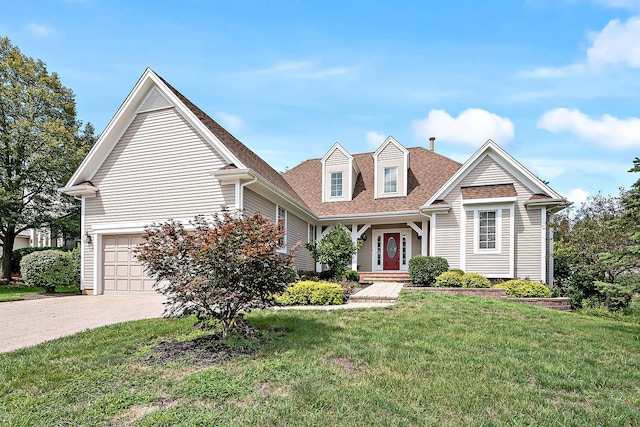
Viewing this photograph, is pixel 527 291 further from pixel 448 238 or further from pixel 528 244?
pixel 448 238

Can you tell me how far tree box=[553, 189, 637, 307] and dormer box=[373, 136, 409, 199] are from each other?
648 cm

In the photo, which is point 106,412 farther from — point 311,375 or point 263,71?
point 263,71

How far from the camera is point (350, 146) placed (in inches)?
728

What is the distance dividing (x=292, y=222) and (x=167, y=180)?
529 cm

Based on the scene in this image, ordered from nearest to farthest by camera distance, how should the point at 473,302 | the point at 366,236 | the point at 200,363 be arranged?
the point at 200,363 < the point at 473,302 < the point at 366,236

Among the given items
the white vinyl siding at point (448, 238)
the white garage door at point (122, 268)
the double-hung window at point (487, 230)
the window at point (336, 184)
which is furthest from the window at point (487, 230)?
the white garage door at point (122, 268)

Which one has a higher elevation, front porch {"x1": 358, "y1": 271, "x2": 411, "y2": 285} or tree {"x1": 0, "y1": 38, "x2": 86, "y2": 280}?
tree {"x1": 0, "y1": 38, "x2": 86, "y2": 280}

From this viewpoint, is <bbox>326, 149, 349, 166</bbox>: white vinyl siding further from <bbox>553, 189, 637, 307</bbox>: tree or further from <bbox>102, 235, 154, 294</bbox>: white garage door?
<bbox>102, 235, 154, 294</bbox>: white garage door

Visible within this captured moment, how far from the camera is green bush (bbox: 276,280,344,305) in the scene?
9203 mm

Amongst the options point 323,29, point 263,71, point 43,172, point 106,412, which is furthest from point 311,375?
point 43,172

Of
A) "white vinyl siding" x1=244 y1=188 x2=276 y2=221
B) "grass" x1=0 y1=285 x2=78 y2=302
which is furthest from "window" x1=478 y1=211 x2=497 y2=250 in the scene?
"grass" x1=0 y1=285 x2=78 y2=302

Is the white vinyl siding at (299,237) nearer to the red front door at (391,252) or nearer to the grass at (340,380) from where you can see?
the red front door at (391,252)

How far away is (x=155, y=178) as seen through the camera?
1211 centimetres

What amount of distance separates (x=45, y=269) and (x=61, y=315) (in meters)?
5.67
